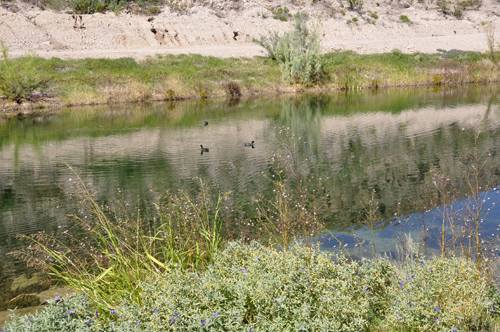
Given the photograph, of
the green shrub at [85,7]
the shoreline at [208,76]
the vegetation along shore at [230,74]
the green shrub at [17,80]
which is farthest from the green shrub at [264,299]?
the green shrub at [85,7]

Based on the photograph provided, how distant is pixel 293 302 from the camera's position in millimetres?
4629

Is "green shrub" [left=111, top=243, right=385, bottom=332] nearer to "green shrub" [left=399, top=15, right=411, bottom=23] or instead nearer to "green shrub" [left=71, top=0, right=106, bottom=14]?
"green shrub" [left=71, top=0, right=106, bottom=14]

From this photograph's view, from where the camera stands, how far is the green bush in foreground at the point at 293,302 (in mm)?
4457

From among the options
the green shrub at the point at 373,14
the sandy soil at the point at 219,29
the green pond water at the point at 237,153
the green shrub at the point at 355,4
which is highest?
the green shrub at the point at 355,4

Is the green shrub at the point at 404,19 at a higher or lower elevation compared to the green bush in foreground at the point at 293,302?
higher

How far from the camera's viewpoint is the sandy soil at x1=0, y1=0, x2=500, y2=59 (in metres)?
49.8

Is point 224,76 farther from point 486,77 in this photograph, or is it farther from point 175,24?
point 486,77

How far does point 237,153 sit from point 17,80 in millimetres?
24839

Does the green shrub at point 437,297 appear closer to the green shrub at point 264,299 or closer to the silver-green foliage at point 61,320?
the green shrub at point 264,299

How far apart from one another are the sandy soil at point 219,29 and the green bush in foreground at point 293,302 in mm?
43989

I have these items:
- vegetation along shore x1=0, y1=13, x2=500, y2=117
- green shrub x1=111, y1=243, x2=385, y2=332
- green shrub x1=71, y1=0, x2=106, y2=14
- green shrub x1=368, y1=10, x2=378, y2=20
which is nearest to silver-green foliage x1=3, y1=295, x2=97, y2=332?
green shrub x1=111, y1=243, x2=385, y2=332

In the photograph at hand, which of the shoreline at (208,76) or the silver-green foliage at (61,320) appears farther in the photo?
the shoreline at (208,76)

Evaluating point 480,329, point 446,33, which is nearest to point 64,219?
point 480,329

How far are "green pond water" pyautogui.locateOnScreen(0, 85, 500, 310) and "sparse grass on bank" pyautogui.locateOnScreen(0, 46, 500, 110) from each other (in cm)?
645
